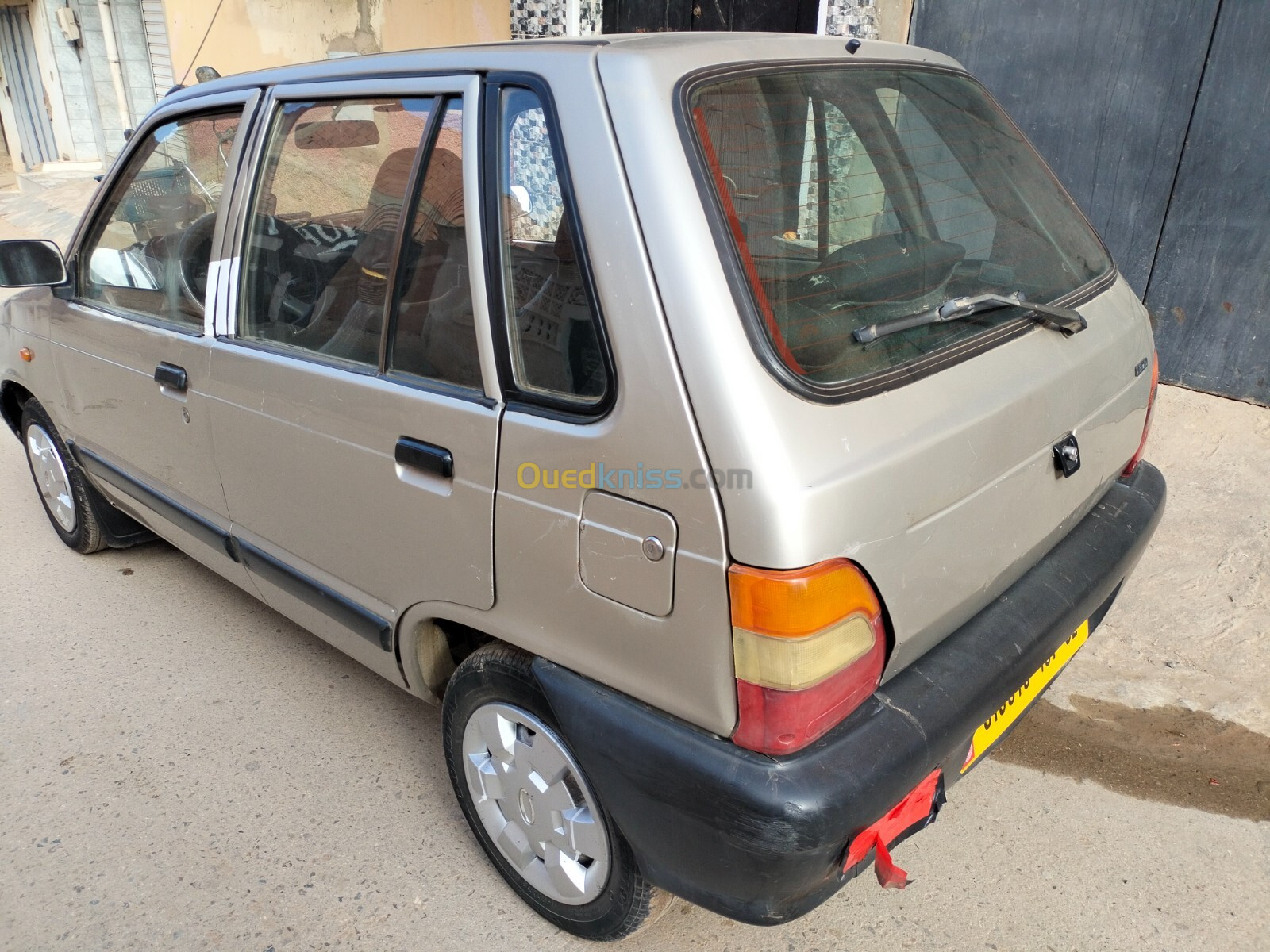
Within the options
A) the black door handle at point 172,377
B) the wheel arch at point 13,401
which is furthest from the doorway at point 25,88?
the black door handle at point 172,377

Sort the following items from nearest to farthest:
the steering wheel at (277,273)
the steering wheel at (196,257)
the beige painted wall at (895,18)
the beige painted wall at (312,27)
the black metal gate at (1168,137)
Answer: the steering wheel at (277,273) → the steering wheel at (196,257) → the black metal gate at (1168,137) → the beige painted wall at (895,18) → the beige painted wall at (312,27)

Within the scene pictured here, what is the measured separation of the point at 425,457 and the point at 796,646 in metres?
0.87

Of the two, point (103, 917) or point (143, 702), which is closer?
point (103, 917)

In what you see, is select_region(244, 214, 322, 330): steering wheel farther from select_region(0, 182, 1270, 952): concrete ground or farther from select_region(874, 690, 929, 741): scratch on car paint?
select_region(874, 690, 929, 741): scratch on car paint

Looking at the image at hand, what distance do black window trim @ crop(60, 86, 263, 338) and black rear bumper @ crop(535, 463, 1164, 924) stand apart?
156 cm

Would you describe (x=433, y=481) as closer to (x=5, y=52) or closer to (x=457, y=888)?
(x=457, y=888)

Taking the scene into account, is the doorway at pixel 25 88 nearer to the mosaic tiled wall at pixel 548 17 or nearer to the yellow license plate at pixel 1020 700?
the mosaic tiled wall at pixel 548 17

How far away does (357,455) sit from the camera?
204cm

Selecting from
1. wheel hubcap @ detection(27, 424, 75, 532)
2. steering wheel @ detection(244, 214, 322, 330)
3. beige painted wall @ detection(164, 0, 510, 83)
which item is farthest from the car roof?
beige painted wall @ detection(164, 0, 510, 83)

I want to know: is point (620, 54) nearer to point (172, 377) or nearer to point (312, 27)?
point (172, 377)

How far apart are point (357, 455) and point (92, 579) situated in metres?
2.31

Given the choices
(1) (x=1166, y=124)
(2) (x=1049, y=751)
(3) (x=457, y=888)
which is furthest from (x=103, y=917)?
(1) (x=1166, y=124)

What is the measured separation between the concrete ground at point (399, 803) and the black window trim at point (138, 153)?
116 centimetres

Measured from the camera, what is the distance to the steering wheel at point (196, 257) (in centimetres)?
256
